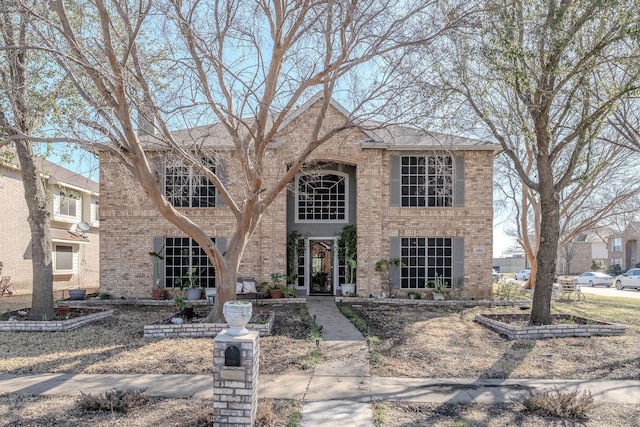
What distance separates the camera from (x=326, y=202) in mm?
17641

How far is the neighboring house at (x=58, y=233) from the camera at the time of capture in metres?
21.1

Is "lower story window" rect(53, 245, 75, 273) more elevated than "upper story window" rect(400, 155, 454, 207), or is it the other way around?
"upper story window" rect(400, 155, 454, 207)

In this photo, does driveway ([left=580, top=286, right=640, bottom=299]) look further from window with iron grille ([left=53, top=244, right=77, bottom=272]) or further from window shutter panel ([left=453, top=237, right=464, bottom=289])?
window with iron grille ([left=53, top=244, right=77, bottom=272])

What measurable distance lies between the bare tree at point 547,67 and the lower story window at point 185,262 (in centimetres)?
1043

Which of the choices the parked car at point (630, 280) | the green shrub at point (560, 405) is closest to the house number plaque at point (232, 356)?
the green shrub at point (560, 405)

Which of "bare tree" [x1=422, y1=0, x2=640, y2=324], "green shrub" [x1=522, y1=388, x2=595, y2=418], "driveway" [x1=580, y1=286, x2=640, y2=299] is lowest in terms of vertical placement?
"driveway" [x1=580, y1=286, x2=640, y2=299]

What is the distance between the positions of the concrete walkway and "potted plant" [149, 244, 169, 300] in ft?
29.6

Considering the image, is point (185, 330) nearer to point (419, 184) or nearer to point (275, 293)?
point (275, 293)

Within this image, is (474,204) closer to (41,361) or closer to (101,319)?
(101,319)

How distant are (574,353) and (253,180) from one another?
7.04m

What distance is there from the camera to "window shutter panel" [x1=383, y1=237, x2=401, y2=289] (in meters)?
16.3

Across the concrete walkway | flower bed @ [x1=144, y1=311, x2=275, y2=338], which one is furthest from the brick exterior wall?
the concrete walkway

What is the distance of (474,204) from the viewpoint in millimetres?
16562

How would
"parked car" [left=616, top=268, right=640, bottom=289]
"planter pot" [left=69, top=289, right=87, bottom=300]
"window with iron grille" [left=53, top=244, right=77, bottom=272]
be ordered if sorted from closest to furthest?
1. "planter pot" [left=69, top=289, right=87, bottom=300]
2. "window with iron grille" [left=53, top=244, right=77, bottom=272]
3. "parked car" [left=616, top=268, right=640, bottom=289]
